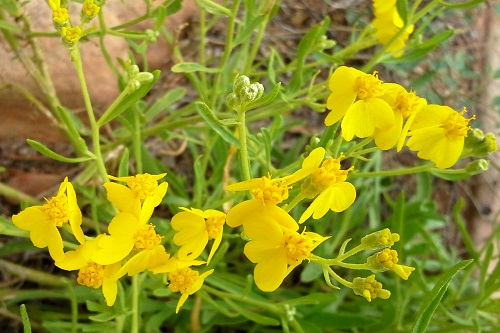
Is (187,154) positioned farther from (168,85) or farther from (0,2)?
(0,2)

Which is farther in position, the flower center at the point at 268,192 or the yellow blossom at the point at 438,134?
the yellow blossom at the point at 438,134

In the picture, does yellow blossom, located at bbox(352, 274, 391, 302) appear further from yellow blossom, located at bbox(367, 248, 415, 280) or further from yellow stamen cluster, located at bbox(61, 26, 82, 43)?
yellow stamen cluster, located at bbox(61, 26, 82, 43)

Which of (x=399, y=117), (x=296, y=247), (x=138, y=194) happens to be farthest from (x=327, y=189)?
(x=138, y=194)

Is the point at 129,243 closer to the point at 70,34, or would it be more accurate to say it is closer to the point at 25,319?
the point at 25,319

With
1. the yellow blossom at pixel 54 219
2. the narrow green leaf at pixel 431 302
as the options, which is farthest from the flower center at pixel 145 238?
the narrow green leaf at pixel 431 302

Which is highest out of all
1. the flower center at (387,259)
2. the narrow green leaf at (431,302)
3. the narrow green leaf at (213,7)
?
the narrow green leaf at (213,7)

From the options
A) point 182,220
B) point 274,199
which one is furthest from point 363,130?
point 182,220

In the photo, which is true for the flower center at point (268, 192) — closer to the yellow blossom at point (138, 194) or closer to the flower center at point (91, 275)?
the yellow blossom at point (138, 194)
